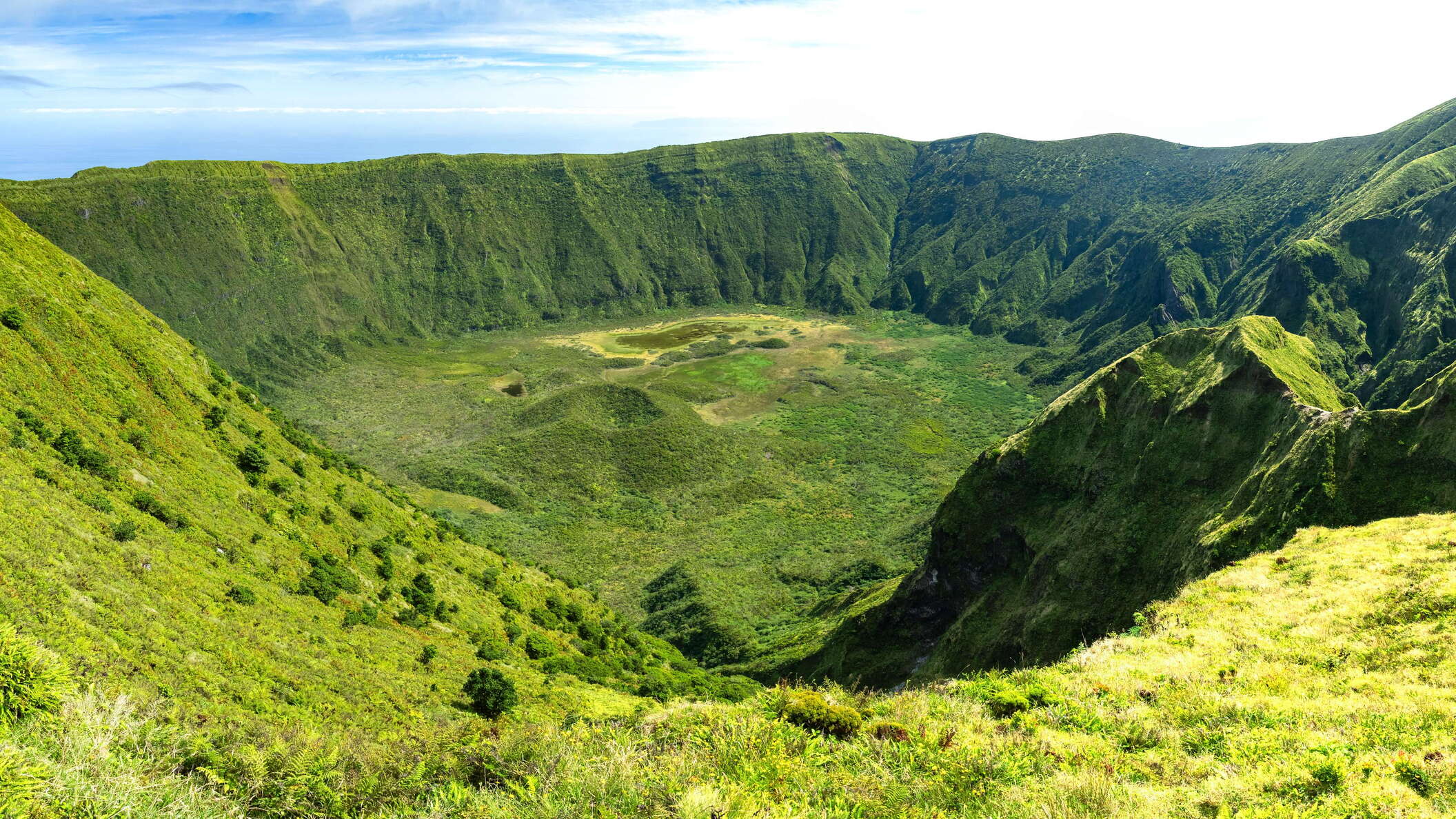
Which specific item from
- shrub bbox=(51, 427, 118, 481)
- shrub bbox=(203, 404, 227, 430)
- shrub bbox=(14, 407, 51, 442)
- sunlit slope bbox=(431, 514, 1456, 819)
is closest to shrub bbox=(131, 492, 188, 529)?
shrub bbox=(51, 427, 118, 481)

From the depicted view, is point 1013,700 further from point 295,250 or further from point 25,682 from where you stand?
point 295,250

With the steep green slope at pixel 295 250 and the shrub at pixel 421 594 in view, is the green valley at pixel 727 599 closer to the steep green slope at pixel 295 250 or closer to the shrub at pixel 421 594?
the shrub at pixel 421 594

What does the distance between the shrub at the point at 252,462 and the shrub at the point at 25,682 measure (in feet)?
88.3

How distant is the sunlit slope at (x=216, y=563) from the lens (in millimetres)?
18484

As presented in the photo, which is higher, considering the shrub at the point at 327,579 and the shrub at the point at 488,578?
the shrub at the point at 327,579

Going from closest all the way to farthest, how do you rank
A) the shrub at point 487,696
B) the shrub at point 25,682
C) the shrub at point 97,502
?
1. the shrub at point 25,682
2. the shrub at point 97,502
3. the shrub at point 487,696

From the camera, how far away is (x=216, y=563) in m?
25.8

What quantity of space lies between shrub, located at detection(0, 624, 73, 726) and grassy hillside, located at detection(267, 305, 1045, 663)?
5155 cm

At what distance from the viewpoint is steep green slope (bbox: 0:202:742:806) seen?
681 inches

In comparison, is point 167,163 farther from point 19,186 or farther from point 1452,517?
point 1452,517

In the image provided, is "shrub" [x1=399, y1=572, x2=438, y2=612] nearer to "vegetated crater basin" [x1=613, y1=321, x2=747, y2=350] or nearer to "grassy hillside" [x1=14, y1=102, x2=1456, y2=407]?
"grassy hillside" [x1=14, y1=102, x2=1456, y2=407]

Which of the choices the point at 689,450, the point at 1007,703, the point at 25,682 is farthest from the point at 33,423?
the point at 689,450

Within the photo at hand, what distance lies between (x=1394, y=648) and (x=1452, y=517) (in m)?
11.3

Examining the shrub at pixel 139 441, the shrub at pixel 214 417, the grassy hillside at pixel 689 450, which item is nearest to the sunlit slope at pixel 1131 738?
the shrub at pixel 139 441
